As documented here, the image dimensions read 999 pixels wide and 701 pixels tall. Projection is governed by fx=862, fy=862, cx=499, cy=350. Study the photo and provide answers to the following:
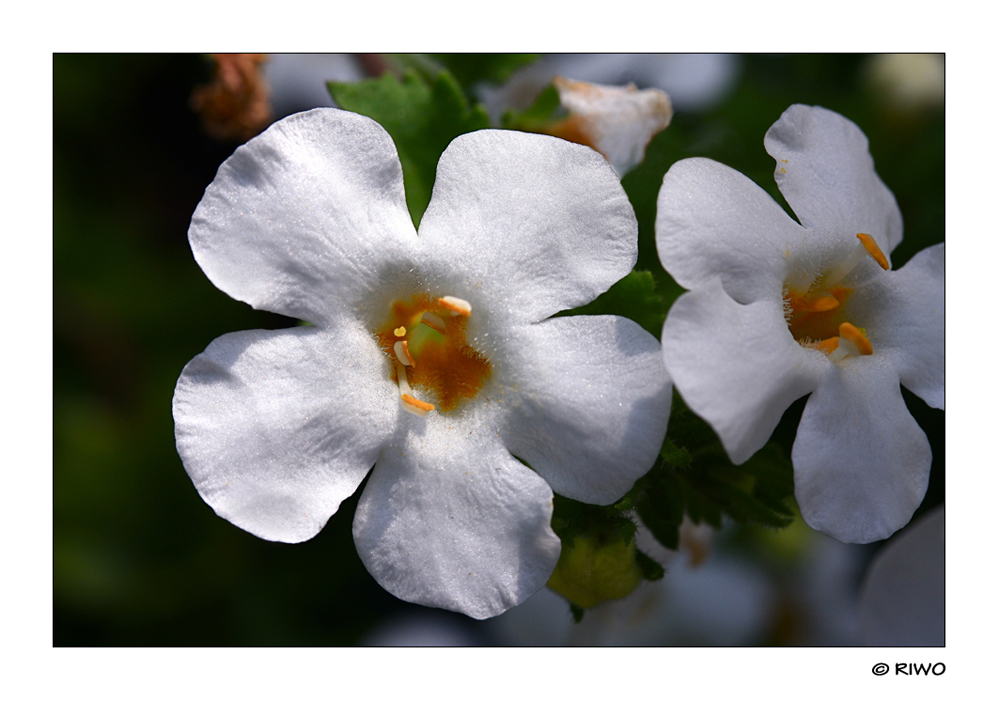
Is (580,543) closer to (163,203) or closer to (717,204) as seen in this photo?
(717,204)

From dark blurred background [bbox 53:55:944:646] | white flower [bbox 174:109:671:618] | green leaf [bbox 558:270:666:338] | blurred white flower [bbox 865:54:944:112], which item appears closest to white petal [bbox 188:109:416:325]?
white flower [bbox 174:109:671:618]

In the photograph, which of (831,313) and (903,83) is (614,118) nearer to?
(831,313)

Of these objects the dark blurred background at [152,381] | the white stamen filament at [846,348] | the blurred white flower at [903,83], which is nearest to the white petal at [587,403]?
the white stamen filament at [846,348]

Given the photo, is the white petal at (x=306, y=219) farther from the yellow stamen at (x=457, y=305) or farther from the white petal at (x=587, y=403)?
the white petal at (x=587, y=403)

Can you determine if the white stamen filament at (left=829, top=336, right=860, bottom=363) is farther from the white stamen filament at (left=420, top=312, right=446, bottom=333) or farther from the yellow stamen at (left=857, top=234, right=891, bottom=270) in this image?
the white stamen filament at (left=420, top=312, right=446, bottom=333)

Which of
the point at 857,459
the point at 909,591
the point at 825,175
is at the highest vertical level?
the point at 825,175

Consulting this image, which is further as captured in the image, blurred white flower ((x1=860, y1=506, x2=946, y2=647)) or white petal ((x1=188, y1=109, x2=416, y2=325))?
blurred white flower ((x1=860, y1=506, x2=946, y2=647))

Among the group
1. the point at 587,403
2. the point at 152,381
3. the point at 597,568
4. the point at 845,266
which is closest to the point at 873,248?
the point at 845,266
